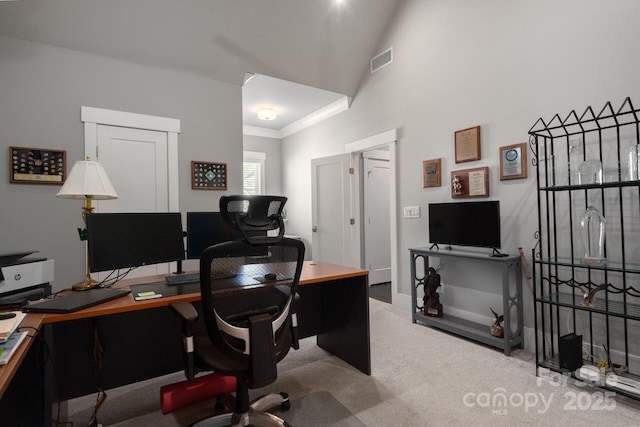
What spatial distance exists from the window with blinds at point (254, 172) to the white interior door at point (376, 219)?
2.39 m

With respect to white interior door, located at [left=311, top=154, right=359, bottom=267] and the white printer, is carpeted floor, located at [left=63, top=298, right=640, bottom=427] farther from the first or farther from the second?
white interior door, located at [left=311, top=154, right=359, bottom=267]

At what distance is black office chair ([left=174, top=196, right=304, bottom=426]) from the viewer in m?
1.40

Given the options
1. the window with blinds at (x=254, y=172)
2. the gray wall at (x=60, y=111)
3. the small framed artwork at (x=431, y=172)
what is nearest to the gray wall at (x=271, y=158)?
the window with blinds at (x=254, y=172)

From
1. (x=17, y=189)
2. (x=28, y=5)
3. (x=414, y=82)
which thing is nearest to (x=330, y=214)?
(x=414, y=82)

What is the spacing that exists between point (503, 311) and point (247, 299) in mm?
2325

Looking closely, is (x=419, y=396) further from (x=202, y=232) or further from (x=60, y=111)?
(x=60, y=111)

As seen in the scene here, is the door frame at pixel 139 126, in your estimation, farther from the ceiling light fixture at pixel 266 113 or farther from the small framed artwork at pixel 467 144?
the small framed artwork at pixel 467 144

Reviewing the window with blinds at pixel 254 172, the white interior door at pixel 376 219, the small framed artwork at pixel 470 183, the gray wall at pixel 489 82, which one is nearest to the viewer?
the gray wall at pixel 489 82

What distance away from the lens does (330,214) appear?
15.8 ft

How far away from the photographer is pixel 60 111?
2934mm

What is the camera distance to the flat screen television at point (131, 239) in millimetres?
1771

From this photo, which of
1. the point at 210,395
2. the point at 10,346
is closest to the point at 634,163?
the point at 210,395

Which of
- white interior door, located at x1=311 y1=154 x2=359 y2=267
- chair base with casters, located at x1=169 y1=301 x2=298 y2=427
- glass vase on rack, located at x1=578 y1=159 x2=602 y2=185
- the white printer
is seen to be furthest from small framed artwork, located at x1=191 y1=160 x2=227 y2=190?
glass vase on rack, located at x1=578 y1=159 x2=602 y2=185

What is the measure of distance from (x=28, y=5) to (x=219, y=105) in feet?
5.65
